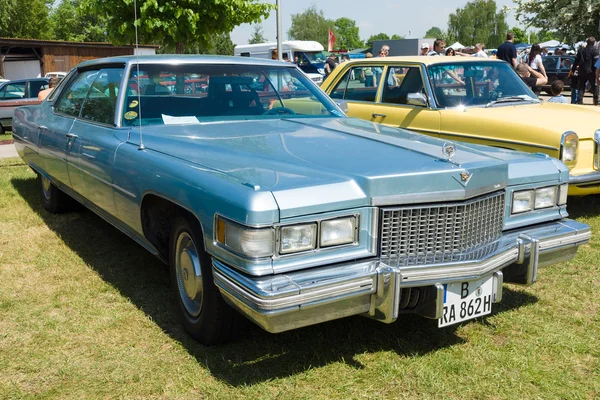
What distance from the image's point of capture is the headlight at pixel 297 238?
272 centimetres

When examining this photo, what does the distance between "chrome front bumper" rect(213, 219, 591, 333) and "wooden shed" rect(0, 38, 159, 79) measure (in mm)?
30548

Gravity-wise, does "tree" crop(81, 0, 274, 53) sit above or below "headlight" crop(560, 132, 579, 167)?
above

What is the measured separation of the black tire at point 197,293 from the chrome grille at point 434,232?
0.87 metres

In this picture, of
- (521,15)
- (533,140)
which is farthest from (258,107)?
(521,15)

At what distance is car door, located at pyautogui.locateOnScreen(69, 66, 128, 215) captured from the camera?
411 cm

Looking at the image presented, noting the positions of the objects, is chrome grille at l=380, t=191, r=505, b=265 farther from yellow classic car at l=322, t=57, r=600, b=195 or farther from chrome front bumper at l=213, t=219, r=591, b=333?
yellow classic car at l=322, t=57, r=600, b=195

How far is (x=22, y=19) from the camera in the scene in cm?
5006

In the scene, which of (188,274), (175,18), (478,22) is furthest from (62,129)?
(478,22)

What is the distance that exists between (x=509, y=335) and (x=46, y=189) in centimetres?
478

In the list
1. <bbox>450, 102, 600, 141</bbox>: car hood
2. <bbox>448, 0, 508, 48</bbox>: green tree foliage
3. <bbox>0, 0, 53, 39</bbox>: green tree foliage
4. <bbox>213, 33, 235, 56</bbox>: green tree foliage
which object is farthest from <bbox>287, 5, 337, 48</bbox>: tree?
<bbox>450, 102, 600, 141</bbox>: car hood

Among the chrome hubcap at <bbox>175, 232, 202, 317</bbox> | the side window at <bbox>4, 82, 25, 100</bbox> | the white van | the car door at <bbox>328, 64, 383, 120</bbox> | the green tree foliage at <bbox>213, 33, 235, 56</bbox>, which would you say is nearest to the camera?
the chrome hubcap at <bbox>175, 232, 202, 317</bbox>

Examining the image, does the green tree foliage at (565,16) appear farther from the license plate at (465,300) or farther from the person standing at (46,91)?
the license plate at (465,300)

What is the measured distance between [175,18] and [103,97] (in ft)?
37.9

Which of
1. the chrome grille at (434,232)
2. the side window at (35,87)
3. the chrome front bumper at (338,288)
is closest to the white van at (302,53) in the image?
the side window at (35,87)
